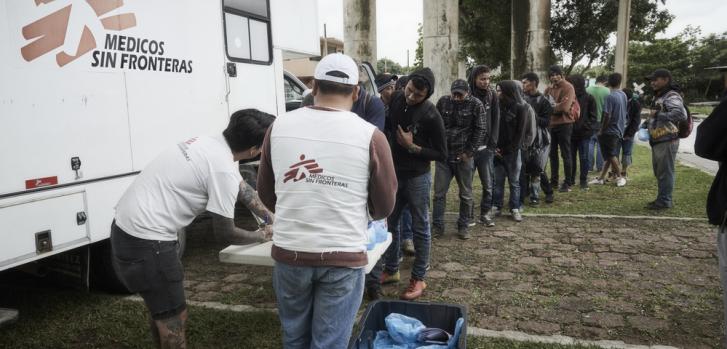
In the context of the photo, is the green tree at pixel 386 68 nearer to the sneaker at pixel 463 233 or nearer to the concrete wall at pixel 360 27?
the concrete wall at pixel 360 27

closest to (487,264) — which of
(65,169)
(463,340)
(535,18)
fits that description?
(463,340)

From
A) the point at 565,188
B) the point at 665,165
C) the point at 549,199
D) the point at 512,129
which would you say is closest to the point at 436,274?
the point at 512,129

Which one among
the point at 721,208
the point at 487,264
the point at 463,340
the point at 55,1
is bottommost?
the point at 487,264

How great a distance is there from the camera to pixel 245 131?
2479mm

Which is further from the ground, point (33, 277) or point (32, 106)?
point (32, 106)

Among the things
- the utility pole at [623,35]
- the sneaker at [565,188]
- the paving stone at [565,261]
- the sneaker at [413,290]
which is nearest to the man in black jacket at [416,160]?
the sneaker at [413,290]

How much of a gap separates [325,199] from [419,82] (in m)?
2.54

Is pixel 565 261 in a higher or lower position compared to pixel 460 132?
lower

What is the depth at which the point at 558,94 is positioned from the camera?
319 inches

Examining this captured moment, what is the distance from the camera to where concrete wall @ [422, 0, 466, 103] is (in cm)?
1289

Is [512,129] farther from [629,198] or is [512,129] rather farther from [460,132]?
[629,198]

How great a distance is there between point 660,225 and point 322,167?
19.1 feet

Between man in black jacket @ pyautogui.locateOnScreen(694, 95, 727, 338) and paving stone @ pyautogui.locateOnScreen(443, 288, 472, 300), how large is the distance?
1960mm

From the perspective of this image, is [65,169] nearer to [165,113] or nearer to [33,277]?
[165,113]
